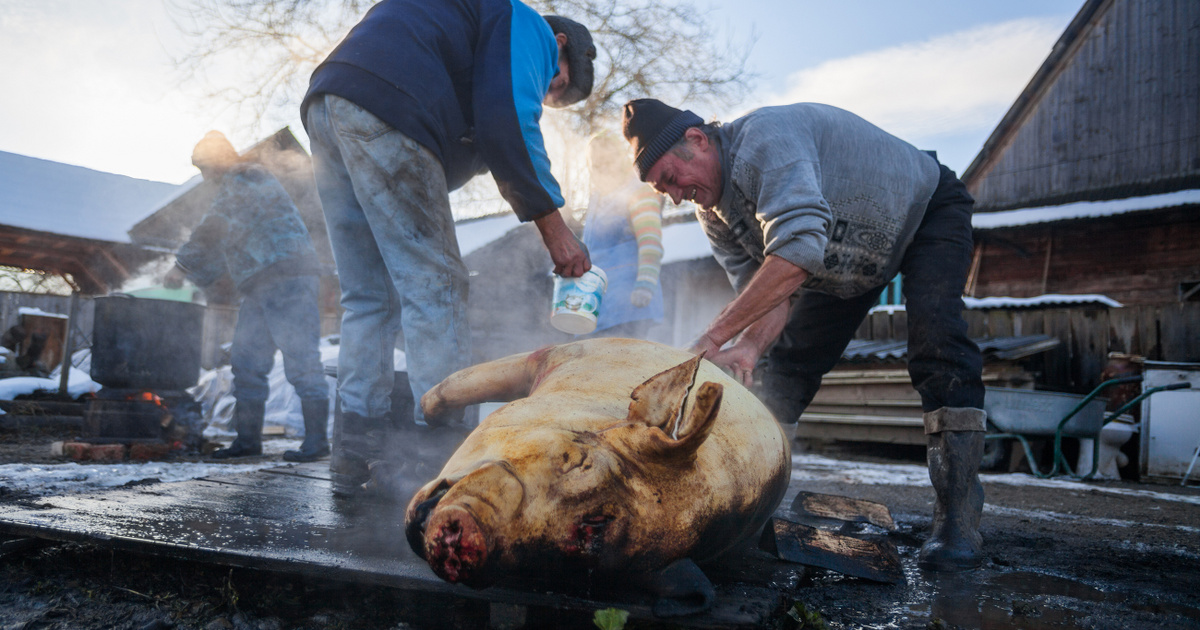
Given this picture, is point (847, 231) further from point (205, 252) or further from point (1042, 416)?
point (1042, 416)

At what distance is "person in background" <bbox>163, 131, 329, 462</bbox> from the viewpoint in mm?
4754

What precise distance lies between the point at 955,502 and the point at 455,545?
1929mm

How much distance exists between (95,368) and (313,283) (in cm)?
180

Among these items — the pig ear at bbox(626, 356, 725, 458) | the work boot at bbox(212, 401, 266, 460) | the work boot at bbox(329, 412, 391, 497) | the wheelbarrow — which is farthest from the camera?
the wheelbarrow

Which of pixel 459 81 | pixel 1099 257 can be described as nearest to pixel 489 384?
pixel 459 81

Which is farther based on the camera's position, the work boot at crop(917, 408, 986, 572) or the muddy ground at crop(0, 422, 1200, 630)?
the work boot at crop(917, 408, 986, 572)

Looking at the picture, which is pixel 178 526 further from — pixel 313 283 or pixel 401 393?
pixel 313 283

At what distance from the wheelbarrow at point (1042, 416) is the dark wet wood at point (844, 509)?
394 centimetres

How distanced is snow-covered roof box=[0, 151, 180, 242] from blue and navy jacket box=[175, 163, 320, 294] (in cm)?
1025

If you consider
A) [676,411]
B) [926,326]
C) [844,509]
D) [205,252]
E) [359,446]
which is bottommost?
[844,509]

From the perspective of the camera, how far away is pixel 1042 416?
608cm

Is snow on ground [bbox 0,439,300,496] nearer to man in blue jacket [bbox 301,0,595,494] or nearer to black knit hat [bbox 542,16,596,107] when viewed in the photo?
man in blue jacket [bbox 301,0,595,494]

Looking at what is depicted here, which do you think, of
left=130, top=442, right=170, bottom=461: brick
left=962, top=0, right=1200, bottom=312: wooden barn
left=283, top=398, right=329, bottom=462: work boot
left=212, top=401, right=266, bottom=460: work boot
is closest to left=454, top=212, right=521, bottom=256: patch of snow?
left=212, top=401, right=266, bottom=460: work boot

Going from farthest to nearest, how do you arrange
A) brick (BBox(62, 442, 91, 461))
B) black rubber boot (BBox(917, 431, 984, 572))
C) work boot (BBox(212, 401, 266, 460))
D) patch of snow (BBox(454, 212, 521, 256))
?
patch of snow (BBox(454, 212, 521, 256))
work boot (BBox(212, 401, 266, 460))
brick (BBox(62, 442, 91, 461))
black rubber boot (BBox(917, 431, 984, 572))
